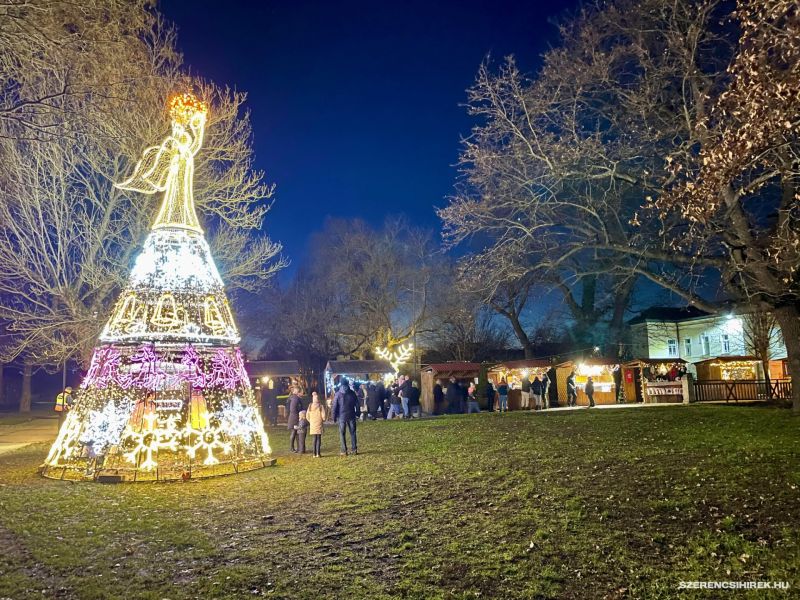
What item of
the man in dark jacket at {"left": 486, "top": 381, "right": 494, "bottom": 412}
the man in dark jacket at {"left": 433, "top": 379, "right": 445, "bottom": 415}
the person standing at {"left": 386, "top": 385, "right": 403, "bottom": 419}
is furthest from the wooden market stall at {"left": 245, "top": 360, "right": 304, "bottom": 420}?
the man in dark jacket at {"left": 486, "top": 381, "right": 494, "bottom": 412}

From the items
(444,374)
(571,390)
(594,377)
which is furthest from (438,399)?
(594,377)

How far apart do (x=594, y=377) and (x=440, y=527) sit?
939 inches

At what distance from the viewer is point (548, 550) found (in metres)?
5.62

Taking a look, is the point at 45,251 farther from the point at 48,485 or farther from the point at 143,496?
the point at 143,496

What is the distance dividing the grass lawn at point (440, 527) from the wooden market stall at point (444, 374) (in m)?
17.4

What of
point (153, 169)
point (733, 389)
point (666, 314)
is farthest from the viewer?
point (666, 314)

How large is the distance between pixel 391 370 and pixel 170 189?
21605 millimetres

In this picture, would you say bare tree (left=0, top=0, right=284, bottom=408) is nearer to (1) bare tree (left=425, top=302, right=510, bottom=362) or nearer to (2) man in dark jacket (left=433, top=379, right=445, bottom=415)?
(2) man in dark jacket (left=433, top=379, right=445, bottom=415)

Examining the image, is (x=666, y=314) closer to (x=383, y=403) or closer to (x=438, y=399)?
(x=438, y=399)

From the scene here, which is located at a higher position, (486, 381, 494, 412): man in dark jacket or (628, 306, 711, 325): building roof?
(628, 306, 711, 325): building roof

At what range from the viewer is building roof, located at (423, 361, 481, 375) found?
3000cm

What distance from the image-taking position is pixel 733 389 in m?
25.9

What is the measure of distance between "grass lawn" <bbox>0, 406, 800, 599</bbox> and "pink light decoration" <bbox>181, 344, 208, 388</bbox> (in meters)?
2.11

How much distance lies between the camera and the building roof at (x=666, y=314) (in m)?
43.3
